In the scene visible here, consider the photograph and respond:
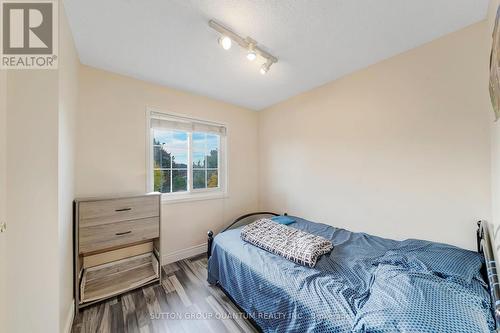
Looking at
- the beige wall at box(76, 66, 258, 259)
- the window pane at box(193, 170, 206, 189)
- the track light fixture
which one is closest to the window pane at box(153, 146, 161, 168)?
the beige wall at box(76, 66, 258, 259)

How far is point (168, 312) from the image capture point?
1.69 metres

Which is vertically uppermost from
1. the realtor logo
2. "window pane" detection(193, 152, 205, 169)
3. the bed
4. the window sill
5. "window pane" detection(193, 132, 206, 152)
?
the realtor logo

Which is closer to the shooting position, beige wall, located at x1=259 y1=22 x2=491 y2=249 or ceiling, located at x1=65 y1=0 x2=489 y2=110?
ceiling, located at x1=65 y1=0 x2=489 y2=110

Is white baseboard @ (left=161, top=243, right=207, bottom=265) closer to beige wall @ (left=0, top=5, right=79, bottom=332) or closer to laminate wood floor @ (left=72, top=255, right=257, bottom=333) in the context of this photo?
laminate wood floor @ (left=72, top=255, right=257, bottom=333)

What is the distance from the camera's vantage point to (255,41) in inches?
64.3

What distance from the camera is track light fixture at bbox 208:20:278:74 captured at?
1.45m

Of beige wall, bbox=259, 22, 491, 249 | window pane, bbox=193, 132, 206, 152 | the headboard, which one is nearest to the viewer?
the headboard

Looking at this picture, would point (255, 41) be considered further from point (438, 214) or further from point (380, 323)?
point (438, 214)

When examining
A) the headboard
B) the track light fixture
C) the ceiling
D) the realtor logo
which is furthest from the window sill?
the headboard

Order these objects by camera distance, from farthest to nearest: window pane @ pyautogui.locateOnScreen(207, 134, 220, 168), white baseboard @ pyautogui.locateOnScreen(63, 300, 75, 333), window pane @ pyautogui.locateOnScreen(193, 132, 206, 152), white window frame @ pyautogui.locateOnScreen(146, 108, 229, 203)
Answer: window pane @ pyautogui.locateOnScreen(207, 134, 220, 168) < window pane @ pyautogui.locateOnScreen(193, 132, 206, 152) < white window frame @ pyautogui.locateOnScreen(146, 108, 229, 203) < white baseboard @ pyautogui.locateOnScreen(63, 300, 75, 333)

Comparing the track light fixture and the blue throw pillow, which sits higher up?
the track light fixture

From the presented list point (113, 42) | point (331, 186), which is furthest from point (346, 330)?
point (113, 42)

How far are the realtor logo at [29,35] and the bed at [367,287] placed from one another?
2.06 metres

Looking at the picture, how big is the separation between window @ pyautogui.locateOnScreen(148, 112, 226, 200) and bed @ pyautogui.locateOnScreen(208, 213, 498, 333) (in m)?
1.19
